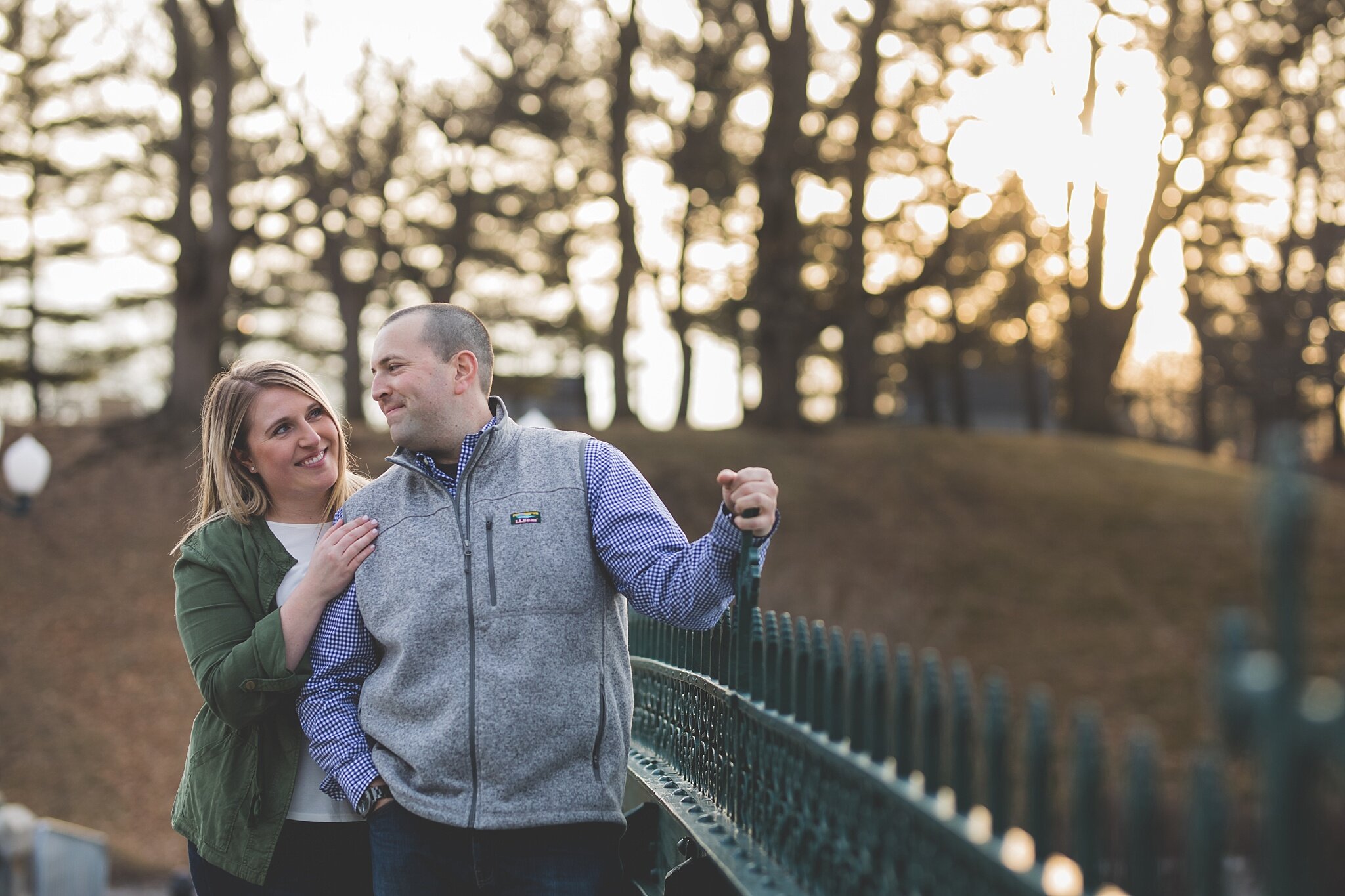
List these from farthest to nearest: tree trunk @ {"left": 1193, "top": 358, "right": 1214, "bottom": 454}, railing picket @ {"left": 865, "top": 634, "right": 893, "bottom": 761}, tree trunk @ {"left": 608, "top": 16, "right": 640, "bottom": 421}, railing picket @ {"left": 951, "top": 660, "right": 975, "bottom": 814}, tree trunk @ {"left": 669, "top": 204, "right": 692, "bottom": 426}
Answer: tree trunk @ {"left": 1193, "top": 358, "right": 1214, "bottom": 454}, tree trunk @ {"left": 669, "top": 204, "right": 692, "bottom": 426}, tree trunk @ {"left": 608, "top": 16, "right": 640, "bottom": 421}, railing picket @ {"left": 865, "top": 634, "right": 893, "bottom": 761}, railing picket @ {"left": 951, "top": 660, "right": 975, "bottom": 814}

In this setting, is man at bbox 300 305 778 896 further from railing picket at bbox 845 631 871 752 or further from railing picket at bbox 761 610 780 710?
railing picket at bbox 845 631 871 752

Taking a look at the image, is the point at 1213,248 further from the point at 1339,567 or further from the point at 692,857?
the point at 692,857

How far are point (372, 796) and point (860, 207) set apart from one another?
23.7m

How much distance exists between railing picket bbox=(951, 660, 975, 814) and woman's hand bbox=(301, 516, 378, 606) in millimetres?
1802

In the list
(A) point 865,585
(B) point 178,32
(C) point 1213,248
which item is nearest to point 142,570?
(B) point 178,32

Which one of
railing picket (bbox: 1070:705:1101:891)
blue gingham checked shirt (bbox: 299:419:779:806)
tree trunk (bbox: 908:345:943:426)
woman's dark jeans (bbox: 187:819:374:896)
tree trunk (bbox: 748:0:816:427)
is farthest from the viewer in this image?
tree trunk (bbox: 908:345:943:426)

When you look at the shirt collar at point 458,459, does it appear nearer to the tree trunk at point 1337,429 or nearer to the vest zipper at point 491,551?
the vest zipper at point 491,551

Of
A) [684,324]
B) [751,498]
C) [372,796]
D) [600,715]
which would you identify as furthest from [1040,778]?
[684,324]

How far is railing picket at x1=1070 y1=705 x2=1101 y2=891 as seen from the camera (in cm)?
171

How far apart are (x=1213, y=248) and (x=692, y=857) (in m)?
29.5

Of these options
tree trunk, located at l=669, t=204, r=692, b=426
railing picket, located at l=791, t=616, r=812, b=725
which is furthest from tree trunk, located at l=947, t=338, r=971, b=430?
railing picket, located at l=791, t=616, r=812, b=725

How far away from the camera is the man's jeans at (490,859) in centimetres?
317

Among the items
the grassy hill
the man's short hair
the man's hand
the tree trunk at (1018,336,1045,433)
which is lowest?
the grassy hill

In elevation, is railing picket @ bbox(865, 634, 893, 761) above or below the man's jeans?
above
